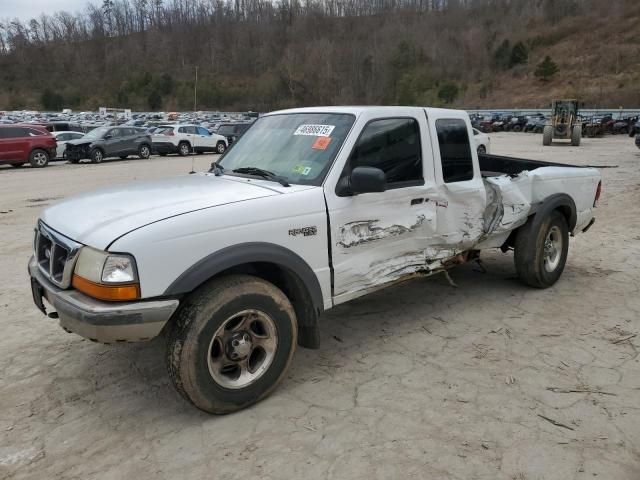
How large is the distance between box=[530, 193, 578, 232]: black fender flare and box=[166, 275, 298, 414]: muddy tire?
3.17 m

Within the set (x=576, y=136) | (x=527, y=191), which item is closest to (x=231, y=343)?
(x=527, y=191)

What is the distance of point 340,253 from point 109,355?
6.64 ft

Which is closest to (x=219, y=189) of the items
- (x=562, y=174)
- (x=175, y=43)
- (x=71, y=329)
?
(x=71, y=329)

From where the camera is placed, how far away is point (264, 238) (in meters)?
3.35

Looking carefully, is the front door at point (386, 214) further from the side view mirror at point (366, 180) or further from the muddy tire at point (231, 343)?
the muddy tire at point (231, 343)

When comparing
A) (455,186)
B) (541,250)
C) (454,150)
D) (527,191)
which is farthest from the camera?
(541,250)

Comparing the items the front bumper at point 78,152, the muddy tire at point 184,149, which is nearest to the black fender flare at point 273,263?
the front bumper at point 78,152

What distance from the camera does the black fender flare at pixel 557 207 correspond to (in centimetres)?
546

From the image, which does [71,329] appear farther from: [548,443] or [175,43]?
[175,43]

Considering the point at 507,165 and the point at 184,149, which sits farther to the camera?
the point at 184,149

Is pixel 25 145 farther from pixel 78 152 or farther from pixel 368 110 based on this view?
pixel 368 110

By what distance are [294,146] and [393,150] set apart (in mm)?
779

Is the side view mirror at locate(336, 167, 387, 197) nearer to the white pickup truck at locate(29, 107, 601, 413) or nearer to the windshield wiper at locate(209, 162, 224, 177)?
the white pickup truck at locate(29, 107, 601, 413)

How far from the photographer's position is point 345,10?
144 metres
